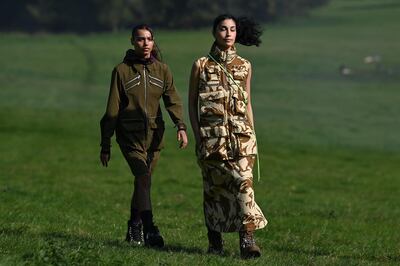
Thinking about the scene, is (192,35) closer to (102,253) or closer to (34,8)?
(34,8)

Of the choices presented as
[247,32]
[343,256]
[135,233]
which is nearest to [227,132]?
[247,32]

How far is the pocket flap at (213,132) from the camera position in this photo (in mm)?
9156

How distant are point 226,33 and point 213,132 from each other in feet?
2.88

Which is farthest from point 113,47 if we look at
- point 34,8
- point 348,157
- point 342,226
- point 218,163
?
point 218,163

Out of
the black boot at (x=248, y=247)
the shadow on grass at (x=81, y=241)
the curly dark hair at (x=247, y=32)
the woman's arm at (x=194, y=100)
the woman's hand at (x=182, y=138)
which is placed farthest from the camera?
the woman's hand at (x=182, y=138)

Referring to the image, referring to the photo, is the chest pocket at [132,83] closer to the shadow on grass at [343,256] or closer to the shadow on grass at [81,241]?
the shadow on grass at [81,241]

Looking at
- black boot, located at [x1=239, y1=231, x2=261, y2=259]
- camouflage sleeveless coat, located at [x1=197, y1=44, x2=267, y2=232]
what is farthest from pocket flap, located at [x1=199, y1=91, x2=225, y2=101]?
black boot, located at [x1=239, y1=231, x2=261, y2=259]

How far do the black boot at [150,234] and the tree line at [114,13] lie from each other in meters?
76.4

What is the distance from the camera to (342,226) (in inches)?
571

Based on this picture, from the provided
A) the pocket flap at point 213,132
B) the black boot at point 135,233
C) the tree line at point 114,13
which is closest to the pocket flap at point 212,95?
the pocket flap at point 213,132

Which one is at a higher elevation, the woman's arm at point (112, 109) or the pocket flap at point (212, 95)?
the pocket flap at point (212, 95)

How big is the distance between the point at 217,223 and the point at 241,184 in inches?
19.0

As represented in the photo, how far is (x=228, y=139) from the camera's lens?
30.0ft

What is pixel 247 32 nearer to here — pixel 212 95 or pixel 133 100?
pixel 212 95
